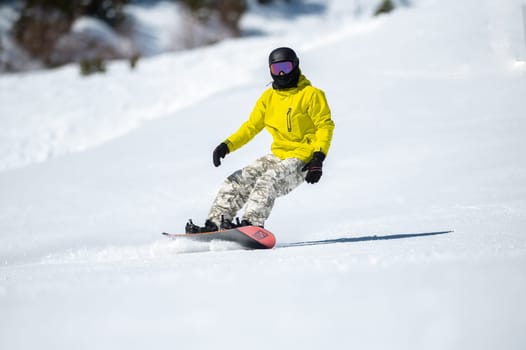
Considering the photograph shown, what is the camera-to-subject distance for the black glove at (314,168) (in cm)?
393

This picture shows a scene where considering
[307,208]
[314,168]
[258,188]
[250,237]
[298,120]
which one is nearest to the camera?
[250,237]

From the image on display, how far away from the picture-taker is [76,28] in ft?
117

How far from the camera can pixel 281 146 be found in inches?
174

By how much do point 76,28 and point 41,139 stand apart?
2554 cm

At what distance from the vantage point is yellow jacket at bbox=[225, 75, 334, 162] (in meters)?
4.29

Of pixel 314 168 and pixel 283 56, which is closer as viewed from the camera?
pixel 314 168

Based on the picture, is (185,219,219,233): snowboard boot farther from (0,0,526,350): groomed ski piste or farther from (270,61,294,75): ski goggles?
(270,61,294,75): ski goggles

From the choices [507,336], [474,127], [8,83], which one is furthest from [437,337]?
[8,83]

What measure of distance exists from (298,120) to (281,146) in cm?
25

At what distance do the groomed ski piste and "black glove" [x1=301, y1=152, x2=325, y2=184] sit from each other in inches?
17.9

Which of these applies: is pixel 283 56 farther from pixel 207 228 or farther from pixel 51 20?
pixel 51 20

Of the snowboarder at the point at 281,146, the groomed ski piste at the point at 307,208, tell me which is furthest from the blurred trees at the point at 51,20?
the snowboarder at the point at 281,146

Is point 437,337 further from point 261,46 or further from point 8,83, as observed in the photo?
point 261,46

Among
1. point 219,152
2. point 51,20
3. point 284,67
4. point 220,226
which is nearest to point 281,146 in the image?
point 219,152
